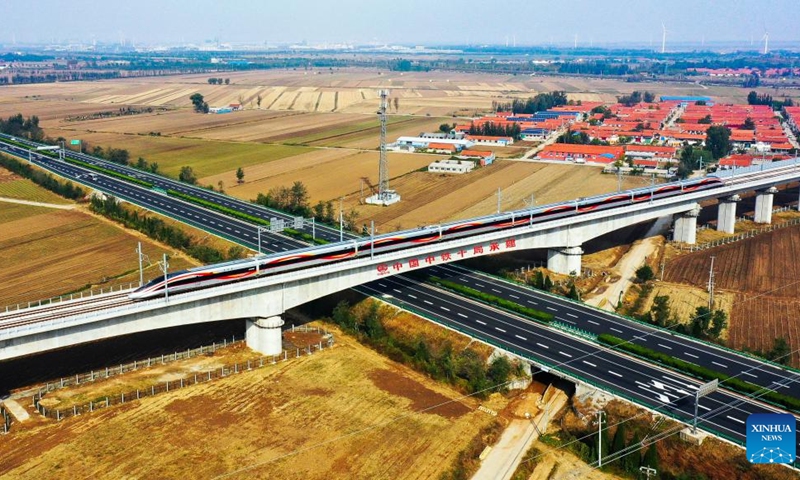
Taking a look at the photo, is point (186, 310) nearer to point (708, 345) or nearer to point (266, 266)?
point (266, 266)

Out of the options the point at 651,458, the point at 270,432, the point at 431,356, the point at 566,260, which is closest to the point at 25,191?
the point at 566,260

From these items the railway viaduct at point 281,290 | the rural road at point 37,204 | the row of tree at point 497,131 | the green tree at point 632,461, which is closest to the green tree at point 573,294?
the railway viaduct at point 281,290

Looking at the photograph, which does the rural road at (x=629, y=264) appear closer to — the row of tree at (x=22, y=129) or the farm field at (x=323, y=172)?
the farm field at (x=323, y=172)

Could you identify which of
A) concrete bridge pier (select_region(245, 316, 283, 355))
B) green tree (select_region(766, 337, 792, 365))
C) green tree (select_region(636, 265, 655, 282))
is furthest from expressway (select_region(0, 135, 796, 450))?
green tree (select_region(636, 265, 655, 282))

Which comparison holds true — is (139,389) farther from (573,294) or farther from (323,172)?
(323,172)

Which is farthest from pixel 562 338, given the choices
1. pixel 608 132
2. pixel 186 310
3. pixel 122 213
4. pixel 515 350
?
pixel 608 132
